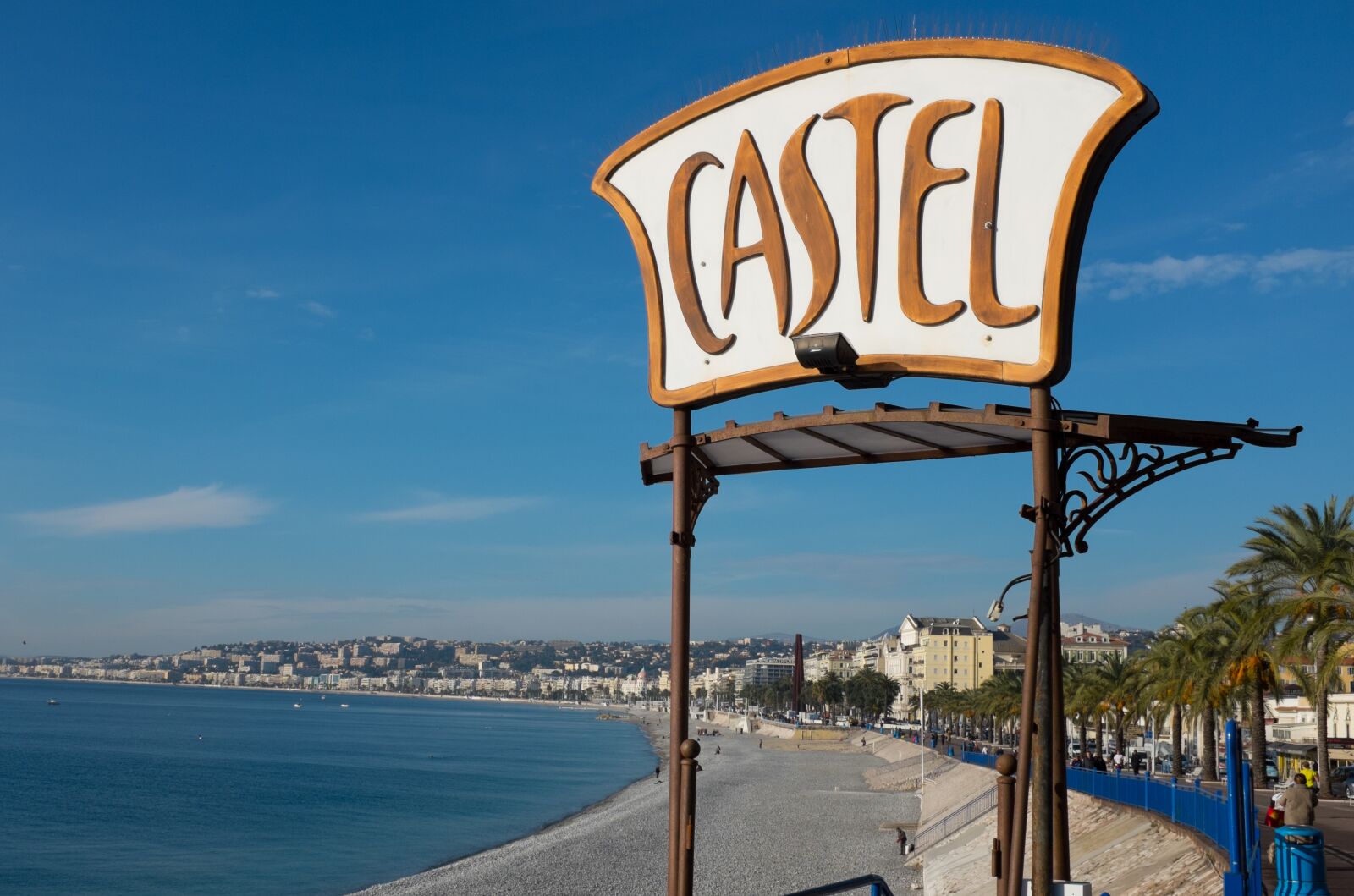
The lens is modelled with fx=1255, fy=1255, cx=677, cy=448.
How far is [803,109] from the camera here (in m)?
8.25

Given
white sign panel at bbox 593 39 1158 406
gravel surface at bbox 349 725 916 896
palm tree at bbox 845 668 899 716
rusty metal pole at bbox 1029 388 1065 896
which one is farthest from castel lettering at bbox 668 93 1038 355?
palm tree at bbox 845 668 899 716

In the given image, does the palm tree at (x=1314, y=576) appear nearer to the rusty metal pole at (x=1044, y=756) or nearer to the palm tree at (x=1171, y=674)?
the palm tree at (x=1171, y=674)

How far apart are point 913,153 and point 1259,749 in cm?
3371

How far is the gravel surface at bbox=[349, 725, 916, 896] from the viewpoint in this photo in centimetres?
4391

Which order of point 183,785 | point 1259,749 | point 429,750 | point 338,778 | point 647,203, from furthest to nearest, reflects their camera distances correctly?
point 429,750, point 338,778, point 183,785, point 1259,749, point 647,203

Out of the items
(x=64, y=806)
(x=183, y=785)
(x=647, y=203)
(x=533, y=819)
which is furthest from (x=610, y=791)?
(x=647, y=203)

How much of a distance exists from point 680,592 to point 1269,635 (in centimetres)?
3007

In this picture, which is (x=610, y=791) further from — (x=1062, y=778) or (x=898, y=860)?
(x=1062, y=778)

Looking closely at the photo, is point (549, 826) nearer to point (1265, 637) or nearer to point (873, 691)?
point (1265, 637)

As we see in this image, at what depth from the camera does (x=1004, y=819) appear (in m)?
6.77

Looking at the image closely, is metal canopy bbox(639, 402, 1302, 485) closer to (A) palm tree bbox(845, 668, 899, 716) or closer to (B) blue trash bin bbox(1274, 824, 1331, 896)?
(B) blue trash bin bbox(1274, 824, 1331, 896)

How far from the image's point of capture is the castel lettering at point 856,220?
7.45 meters

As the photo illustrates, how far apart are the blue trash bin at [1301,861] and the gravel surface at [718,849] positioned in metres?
A: 28.3

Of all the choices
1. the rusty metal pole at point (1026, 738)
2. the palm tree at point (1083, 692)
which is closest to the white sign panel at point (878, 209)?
the rusty metal pole at point (1026, 738)
